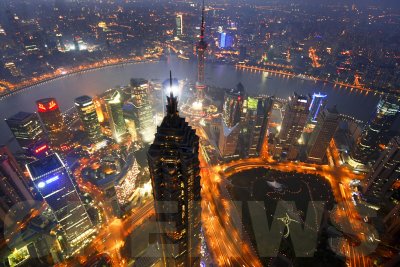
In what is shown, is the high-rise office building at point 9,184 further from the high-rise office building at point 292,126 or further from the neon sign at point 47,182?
the high-rise office building at point 292,126

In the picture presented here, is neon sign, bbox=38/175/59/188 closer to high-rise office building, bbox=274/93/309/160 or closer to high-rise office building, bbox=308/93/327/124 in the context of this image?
high-rise office building, bbox=274/93/309/160

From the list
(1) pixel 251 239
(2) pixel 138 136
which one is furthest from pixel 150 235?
(2) pixel 138 136

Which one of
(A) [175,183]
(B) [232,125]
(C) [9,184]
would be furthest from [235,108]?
(C) [9,184]

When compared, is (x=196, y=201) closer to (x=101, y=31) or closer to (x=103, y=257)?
(x=103, y=257)

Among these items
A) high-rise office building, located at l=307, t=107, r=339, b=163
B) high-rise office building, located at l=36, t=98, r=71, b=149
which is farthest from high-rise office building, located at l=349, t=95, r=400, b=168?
high-rise office building, located at l=36, t=98, r=71, b=149

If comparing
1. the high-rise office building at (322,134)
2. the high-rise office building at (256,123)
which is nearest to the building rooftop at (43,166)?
the high-rise office building at (256,123)

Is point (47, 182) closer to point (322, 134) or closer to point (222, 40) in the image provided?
point (322, 134)
